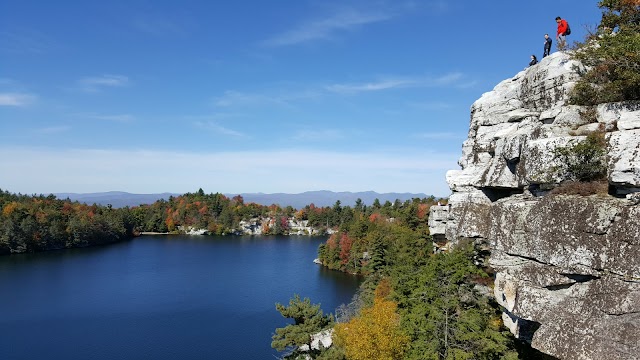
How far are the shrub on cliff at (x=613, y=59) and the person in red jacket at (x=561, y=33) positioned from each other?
82 cm

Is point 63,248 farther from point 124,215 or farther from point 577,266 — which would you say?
point 577,266

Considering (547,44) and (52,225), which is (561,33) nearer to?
(547,44)

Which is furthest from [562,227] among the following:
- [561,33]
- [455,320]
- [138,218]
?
[138,218]

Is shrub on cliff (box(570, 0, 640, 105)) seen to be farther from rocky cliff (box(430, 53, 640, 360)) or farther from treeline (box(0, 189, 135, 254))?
treeline (box(0, 189, 135, 254))

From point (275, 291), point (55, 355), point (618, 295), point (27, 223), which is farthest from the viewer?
point (27, 223)

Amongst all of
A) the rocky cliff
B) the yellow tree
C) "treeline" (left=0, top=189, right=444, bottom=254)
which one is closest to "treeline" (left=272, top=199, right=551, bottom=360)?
the yellow tree

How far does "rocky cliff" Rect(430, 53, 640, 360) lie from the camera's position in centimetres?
838

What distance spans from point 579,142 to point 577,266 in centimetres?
287

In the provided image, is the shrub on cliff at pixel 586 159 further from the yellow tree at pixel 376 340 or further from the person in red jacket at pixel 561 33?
the yellow tree at pixel 376 340

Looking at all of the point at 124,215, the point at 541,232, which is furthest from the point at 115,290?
the point at 124,215

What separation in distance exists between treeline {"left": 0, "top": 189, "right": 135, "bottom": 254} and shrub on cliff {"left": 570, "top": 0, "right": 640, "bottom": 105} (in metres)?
91.7

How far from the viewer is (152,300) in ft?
153

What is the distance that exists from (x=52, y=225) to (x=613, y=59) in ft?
321

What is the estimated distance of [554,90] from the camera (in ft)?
41.0
